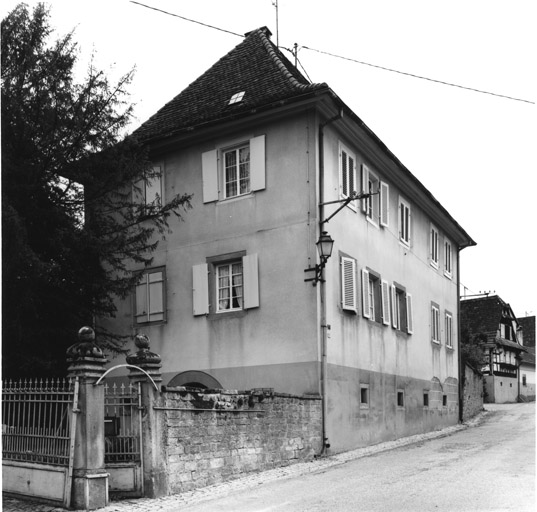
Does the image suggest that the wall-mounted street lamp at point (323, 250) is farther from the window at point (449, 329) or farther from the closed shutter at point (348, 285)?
the window at point (449, 329)

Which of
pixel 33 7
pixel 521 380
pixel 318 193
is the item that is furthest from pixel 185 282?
pixel 521 380

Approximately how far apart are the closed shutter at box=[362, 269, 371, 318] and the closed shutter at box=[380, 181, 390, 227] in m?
2.19

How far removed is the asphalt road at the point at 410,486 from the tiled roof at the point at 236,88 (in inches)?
312

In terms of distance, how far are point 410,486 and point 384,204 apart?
11.5 m

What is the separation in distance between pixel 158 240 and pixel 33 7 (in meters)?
6.20

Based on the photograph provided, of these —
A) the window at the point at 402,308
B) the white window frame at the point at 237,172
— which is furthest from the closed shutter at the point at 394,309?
the white window frame at the point at 237,172

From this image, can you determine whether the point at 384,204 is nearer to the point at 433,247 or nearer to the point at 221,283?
the point at 221,283

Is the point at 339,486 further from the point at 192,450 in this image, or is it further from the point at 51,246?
the point at 51,246

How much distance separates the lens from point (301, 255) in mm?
17062

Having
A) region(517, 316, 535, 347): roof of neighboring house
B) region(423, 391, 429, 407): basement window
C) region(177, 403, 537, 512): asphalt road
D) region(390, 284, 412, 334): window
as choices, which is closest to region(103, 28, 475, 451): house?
region(390, 284, 412, 334): window

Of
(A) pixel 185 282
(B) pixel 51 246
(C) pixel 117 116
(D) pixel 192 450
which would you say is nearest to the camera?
(D) pixel 192 450

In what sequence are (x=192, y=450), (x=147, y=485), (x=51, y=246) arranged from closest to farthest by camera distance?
(x=147, y=485) → (x=192, y=450) → (x=51, y=246)

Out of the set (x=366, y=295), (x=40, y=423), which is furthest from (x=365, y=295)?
(x=40, y=423)

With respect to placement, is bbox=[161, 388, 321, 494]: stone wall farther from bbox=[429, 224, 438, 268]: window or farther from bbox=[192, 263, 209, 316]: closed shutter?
bbox=[429, 224, 438, 268]: window
